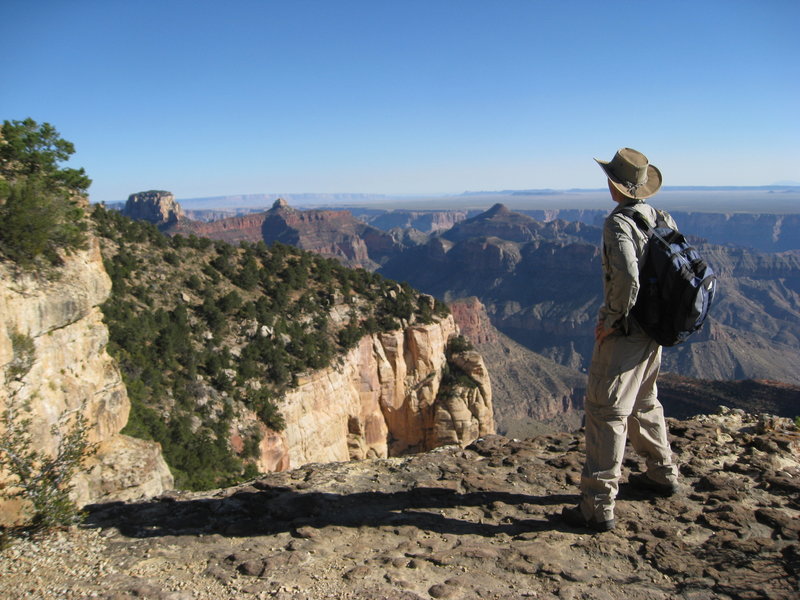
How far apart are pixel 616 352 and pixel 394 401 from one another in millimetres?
23537

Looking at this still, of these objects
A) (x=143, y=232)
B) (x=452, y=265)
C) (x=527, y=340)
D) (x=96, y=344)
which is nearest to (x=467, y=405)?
(x=143, y=232)

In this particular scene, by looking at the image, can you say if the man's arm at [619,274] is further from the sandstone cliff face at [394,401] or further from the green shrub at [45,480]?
the sandstone cliff face at [394,401]

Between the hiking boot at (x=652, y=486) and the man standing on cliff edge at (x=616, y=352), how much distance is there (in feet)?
3.20

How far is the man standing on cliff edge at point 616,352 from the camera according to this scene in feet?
12.4

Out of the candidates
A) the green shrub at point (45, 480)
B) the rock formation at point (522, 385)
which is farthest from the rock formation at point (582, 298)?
the green shrub at point (45, 480)

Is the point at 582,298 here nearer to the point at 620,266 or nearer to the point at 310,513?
the point at 310,513

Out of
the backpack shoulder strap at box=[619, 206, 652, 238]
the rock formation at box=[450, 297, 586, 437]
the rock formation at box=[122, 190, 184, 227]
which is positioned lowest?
the rock formation at box=[450, 297, 586, 437]

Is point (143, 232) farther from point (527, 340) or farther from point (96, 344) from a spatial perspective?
point (527, 340)

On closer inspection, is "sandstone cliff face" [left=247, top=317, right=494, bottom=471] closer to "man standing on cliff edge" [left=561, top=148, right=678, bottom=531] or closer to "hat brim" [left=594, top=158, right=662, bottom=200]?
"man standing on cliff edge" [left=561, top=148, right=678, bottom=531]

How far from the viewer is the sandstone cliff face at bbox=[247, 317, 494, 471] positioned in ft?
74.1

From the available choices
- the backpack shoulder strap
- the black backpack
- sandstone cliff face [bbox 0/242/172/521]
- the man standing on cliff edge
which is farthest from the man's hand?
sandstone cliff face [bbox 0/242/172/521]

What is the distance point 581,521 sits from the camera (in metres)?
4.17

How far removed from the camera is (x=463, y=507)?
15.9ft

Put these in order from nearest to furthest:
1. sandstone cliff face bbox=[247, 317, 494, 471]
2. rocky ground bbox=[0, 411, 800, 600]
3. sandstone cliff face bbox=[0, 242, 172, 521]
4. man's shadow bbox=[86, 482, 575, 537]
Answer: rocky ground bbox=[0, 411, 800, 600]
man's shadow bbox=[86, 482, 575, 537]
sandstone cliff face bbox=[0, 242, 172, 521]
sandstone cliff face bbox=[247, 317, 494, 471]
